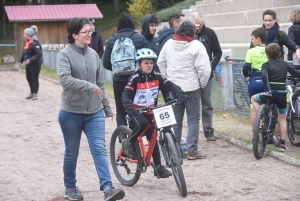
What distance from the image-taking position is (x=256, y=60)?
9.24 metres

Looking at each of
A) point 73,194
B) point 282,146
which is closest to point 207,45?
point 282,146

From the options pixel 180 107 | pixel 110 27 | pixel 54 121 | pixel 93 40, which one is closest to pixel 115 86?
pixel 180 107

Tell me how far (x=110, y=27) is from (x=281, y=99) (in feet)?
135

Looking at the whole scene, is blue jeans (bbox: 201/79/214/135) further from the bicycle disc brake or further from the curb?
the bicycle disc brake

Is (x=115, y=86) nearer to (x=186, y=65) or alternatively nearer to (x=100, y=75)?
(x=186, y=65)

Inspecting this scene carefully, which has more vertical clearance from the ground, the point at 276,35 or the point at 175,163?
the point at 276,35

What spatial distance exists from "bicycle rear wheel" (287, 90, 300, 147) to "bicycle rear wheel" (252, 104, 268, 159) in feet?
2.45

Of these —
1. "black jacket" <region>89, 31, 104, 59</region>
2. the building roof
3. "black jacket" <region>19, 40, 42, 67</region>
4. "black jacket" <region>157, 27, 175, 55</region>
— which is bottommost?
"black jacket" <region>19, 40, 42, 67</region>

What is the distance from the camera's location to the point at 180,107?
28.3ft

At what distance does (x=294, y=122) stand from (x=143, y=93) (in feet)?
10.1

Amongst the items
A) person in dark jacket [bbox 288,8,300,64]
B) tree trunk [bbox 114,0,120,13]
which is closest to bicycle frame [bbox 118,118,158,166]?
person in dark jacket [bbox 288,8,300,64]

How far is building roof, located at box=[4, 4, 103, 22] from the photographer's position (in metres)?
→ 33.7

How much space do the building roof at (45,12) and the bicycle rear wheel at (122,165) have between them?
86.8ft

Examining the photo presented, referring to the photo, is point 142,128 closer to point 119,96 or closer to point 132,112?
point 132,112
